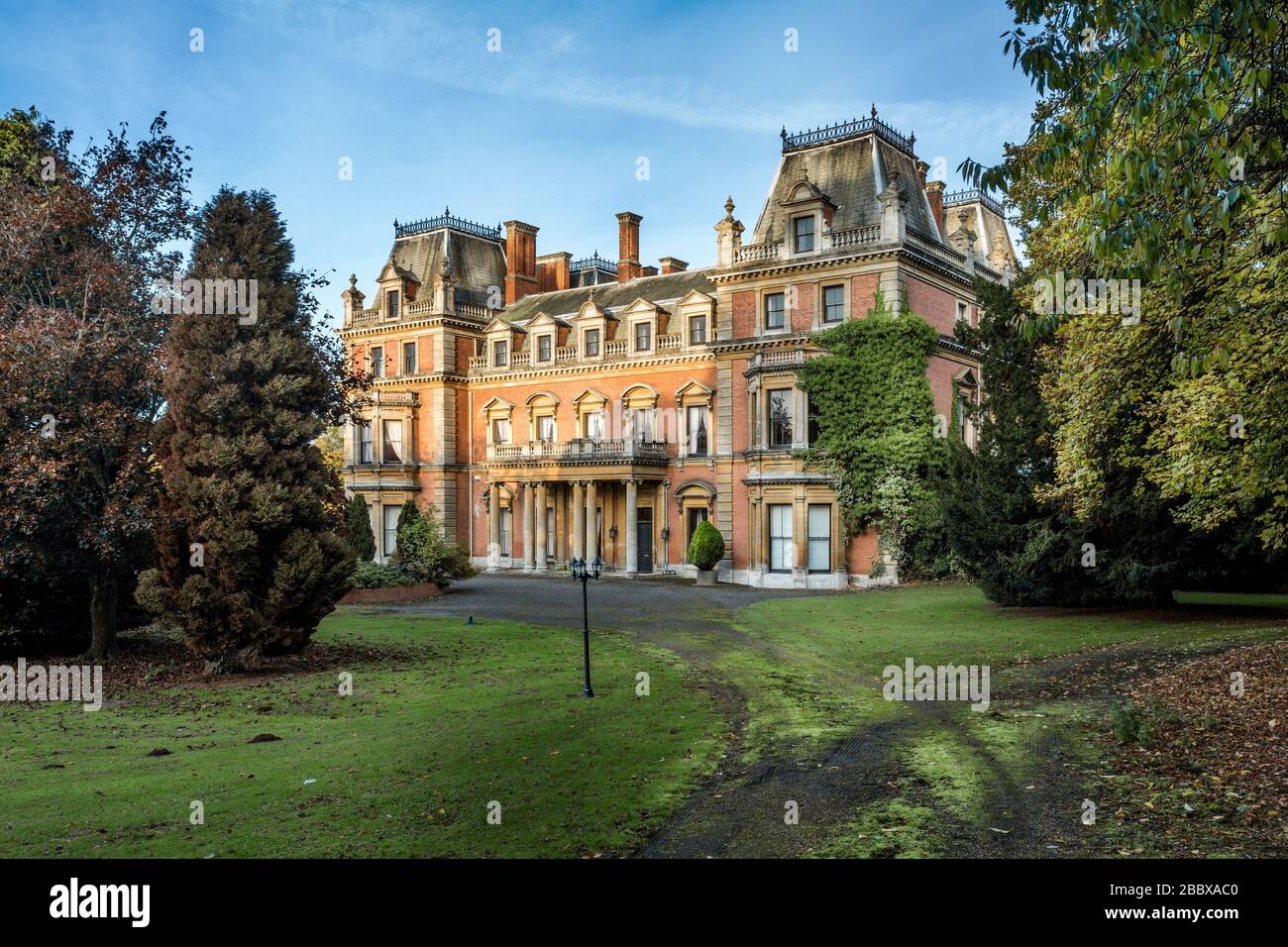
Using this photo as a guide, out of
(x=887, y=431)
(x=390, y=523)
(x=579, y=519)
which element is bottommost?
(x=390, y=523)

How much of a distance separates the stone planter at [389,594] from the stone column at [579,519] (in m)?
9.71

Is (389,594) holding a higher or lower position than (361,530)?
lower

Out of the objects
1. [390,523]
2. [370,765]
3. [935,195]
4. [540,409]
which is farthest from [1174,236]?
[390,523]

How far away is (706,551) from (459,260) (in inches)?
949

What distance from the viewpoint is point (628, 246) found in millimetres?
49875

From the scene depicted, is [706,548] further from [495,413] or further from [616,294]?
[495,413]

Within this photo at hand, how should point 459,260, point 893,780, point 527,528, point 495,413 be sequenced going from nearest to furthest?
point 893,780 < point 527,528 < point 495,413 < point 459,260

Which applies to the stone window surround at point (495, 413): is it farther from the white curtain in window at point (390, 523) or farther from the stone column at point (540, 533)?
the white curtain in window at point (390, 523)

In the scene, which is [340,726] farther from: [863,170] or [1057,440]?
[863,170]

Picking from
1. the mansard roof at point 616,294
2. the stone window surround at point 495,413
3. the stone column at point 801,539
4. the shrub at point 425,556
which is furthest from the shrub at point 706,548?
the stone window surround at point 495,413

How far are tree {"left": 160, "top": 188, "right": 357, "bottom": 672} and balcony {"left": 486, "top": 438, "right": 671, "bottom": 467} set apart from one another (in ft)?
74.0

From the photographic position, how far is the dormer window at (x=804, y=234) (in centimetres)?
3659

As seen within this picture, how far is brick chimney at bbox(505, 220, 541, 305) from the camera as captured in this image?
172 ft
